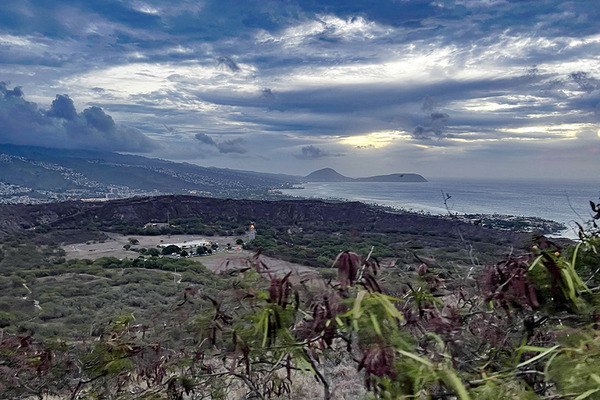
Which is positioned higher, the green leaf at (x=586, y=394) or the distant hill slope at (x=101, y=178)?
the green leaf at (x=586, y=394)

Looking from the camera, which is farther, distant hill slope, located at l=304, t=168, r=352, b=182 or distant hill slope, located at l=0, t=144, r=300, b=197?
distant hill slope, located at l=304, t=168, r=352, b=182

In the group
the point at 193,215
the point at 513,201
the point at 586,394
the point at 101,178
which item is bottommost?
the point at 101,178

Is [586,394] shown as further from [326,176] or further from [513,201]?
[326,176]

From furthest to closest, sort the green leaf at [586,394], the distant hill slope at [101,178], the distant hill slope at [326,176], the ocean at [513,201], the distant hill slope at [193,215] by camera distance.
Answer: the distant hill slope at [326,176] < the distant hill slope at [101,178] < the distant hill slope at [193,215] < the ocean at [513,201] < the green leaf at [586,394]

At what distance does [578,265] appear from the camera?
2.10 meters

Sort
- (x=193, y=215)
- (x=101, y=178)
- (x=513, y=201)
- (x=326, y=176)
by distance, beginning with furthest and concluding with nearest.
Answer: (x=326, y=176), (x=101, y=178), (x=193, y=215), (x=513, y=201)

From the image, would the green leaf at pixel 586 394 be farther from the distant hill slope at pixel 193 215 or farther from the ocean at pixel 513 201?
the distant hill slope at pixel 193 215

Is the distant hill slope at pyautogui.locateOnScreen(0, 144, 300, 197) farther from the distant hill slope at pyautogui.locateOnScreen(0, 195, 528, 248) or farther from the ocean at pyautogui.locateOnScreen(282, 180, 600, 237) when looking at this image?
the distant hill slope at pyautogui.locateOnScreen(0, 195, 528, 248)

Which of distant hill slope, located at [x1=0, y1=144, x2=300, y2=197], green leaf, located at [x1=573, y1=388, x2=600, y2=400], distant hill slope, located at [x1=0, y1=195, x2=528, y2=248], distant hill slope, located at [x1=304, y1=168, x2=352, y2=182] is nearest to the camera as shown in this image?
green leaf, located at [x1=573, y1=388, x2=600, y2=400]

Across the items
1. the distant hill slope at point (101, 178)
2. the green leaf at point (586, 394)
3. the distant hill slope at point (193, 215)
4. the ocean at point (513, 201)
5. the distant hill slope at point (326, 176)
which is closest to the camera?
the green leaf at point (586, 394)

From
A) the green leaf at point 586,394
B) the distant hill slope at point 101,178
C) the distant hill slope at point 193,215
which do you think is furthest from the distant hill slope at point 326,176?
the green leaf at point 586,394

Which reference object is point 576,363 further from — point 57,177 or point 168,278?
point 57,177

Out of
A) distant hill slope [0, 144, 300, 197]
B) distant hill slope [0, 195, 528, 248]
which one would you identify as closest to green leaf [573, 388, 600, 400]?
distant hill slope [0, 195, 528, 248]

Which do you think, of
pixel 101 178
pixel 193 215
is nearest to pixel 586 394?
pixel 193 215
